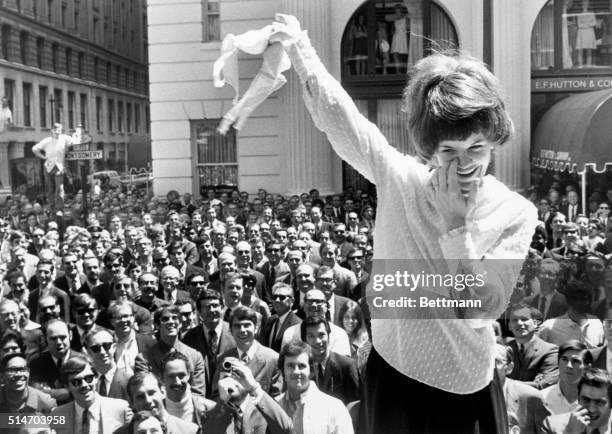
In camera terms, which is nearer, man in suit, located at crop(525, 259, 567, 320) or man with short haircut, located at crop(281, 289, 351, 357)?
man with short haircut, located at crop(281, 289, 351, 357)

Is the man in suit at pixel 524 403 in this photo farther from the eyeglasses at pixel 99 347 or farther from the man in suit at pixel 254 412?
the eyeglasses at pixel 99 347

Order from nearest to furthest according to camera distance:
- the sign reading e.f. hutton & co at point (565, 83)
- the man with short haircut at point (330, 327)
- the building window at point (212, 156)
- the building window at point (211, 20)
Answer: the man with short haircut at point (330, 327)
the sign reading e.f. hutton & co at point (565, 83)
the building window at point (211, 20)
the building window at point (212, 156)

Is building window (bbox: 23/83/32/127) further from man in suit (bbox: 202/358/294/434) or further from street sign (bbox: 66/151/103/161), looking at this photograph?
man in suit (bbox: 202/358/294/434)

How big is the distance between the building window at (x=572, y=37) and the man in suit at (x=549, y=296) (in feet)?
40.6

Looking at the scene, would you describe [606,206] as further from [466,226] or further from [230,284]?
[466,226]

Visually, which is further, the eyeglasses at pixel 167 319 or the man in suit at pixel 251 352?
the eyeglasses at pixel 167 319

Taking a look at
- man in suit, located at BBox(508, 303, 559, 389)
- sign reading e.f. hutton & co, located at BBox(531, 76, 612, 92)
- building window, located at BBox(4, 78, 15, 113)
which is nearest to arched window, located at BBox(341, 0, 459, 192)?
sign reading e.f. hutton & co, located at BBox(531, 76, 612, 92)

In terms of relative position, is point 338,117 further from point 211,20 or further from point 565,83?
point 211,20

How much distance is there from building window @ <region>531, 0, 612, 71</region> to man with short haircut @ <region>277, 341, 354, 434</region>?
1577cm

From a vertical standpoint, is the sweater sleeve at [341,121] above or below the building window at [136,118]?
below

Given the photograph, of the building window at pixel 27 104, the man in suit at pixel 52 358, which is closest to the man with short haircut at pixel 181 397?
the man in suit at pixel 52 358

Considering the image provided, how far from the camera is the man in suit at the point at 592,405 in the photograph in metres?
4.54

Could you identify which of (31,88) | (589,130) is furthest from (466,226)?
(31,88)

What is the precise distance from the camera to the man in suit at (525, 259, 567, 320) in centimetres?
670
